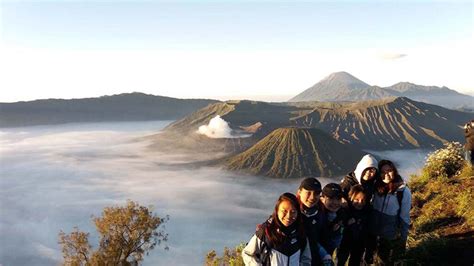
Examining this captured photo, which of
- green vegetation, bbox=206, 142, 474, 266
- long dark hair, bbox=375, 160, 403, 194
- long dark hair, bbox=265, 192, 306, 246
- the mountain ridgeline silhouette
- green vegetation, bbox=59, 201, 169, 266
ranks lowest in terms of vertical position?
the mountain ridgeline silhouette

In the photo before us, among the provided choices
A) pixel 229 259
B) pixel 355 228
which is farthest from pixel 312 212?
pixel 229 259

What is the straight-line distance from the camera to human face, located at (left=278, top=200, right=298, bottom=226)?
4.40 metres

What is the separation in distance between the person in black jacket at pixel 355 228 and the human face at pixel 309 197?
3.20 feet

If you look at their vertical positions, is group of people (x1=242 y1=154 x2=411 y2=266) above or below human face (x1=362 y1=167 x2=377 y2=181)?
below

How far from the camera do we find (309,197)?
199 inches

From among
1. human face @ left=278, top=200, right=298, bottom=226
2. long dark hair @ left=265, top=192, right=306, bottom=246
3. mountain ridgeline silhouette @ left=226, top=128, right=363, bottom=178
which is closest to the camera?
human face @ left=278, top=200, right=298, bottom=226

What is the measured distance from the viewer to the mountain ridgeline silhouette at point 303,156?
187 m

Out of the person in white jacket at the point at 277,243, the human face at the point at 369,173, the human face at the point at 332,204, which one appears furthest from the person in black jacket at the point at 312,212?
the human face at the point at 369,173

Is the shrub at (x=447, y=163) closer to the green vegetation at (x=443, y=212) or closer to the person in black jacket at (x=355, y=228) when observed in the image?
the green vegetation at (x=443, y=212)

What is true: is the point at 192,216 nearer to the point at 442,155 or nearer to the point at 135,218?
the point at 135,218

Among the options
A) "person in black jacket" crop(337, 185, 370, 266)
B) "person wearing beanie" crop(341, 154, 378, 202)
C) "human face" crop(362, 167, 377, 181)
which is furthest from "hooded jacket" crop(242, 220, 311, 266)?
"human face" crop(362, 167, 377, 181)

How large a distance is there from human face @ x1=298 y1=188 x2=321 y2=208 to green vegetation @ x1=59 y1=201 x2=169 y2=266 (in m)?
21.3

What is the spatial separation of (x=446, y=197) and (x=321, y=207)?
5401mm

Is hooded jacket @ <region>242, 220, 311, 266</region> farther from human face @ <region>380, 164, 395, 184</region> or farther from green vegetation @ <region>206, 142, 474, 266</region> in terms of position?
green vegetation @ <region>206, 142, 474, 266</region>
